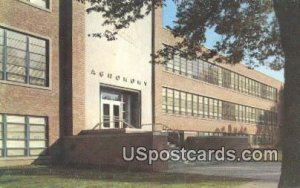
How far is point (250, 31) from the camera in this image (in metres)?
16.9

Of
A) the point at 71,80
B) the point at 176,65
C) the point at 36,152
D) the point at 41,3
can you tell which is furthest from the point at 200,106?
the point at 36,152

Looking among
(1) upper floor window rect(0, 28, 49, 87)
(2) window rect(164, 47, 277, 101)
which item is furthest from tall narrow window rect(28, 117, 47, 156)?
(2) window rect(164, 47, 277, 101)

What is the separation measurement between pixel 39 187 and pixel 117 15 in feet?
16.9

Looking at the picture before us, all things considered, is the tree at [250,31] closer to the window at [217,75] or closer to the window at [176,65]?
the window at [217,75]

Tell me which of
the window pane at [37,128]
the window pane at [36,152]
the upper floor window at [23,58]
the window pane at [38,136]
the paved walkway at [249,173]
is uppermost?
the upper floor window at [23,58]

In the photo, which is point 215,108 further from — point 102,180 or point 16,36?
point 102,180

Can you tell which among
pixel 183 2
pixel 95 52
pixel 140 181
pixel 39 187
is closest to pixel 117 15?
pixel 183 2

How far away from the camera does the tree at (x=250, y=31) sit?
38.3ft

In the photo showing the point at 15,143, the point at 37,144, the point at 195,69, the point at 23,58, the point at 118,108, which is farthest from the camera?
the point at 195,69

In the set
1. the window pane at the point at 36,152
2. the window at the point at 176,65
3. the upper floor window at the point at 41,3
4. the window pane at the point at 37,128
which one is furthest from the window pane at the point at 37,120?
the window at the point at 176,65

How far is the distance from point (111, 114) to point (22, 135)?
25.2 feet

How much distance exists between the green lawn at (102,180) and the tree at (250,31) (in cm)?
411

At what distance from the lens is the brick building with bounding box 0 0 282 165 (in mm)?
23469

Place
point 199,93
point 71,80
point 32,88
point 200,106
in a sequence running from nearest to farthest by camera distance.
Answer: point 32,88
point 71,80
point 199,93
point 200,106
